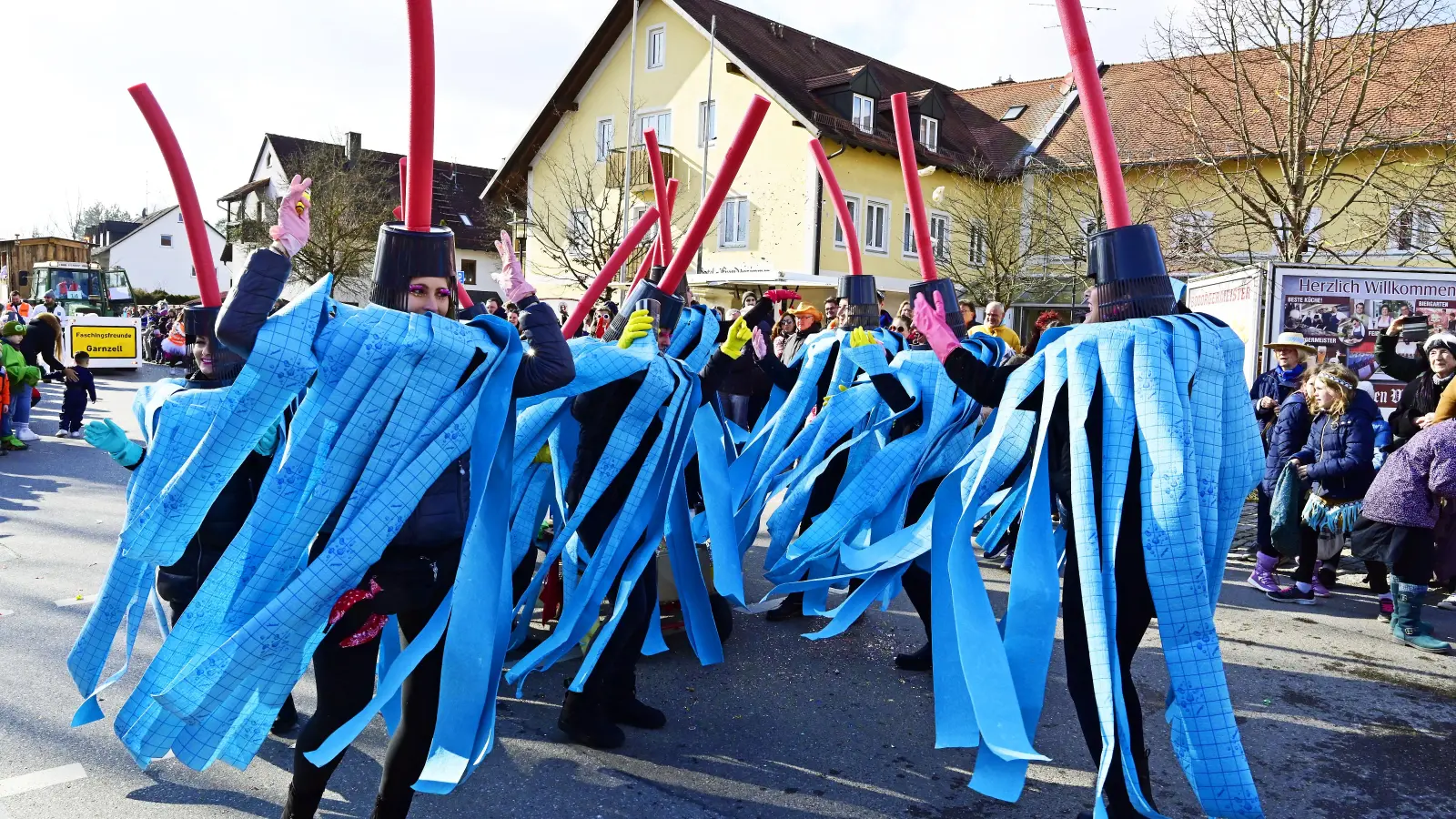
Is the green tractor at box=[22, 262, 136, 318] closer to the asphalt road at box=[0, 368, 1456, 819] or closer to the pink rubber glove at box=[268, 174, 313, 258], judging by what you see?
the asphalt road at box=[0, 368, 1456, 819]

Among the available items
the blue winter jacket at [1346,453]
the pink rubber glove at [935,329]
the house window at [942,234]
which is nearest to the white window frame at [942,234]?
the house window at [942,234]

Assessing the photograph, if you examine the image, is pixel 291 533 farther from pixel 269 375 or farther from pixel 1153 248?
pixel 1153 248

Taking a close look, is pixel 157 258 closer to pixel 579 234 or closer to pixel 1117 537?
pixel 579 234

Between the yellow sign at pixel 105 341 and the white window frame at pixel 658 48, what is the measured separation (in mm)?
12937

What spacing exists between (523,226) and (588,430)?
25.4 m

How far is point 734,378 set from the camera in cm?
604

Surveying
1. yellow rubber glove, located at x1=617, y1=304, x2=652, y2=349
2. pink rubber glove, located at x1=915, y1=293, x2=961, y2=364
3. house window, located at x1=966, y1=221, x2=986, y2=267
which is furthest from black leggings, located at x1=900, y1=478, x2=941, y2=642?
house window, located at x1=966, y1=221, x2=986, y2=267

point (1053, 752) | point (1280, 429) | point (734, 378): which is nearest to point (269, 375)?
point (1053, 752)

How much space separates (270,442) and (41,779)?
48.1 inches

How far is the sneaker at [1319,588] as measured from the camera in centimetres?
596

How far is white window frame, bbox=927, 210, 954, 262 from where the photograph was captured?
936 inches

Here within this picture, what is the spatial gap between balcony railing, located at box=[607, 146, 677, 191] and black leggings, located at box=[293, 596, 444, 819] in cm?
2176

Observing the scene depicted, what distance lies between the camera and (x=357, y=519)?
2.38 metres

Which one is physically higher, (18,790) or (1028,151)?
(1028,151)
